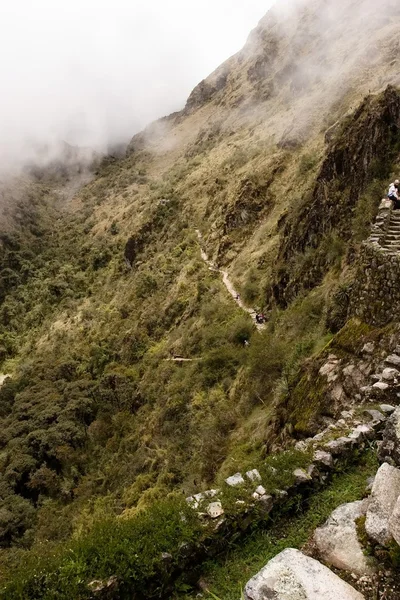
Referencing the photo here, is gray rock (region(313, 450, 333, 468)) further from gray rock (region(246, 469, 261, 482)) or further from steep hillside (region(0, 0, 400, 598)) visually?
steep hillside (region(0, 0, 400, 598))

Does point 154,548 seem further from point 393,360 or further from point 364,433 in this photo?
point 393,360

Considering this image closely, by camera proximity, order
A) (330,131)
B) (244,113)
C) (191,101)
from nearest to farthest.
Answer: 1. (330,131)
2. (244,113)
3. (191,101)

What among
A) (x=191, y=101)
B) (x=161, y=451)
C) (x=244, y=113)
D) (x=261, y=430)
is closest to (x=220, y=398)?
(x=161, y=451)

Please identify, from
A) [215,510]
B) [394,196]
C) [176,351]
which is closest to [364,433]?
[215,510]

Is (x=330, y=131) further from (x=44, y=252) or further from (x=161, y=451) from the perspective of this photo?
(x=44, y=252)

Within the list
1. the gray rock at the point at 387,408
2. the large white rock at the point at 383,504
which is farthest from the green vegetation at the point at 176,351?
the gray rock at the point at 387,408

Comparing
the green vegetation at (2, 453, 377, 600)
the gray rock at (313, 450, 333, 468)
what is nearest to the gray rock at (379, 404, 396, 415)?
the gray rock at (313, 450, 333, 468)

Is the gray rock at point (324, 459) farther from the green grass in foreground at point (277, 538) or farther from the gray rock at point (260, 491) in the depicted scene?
the gray rock at point (260, 491)
